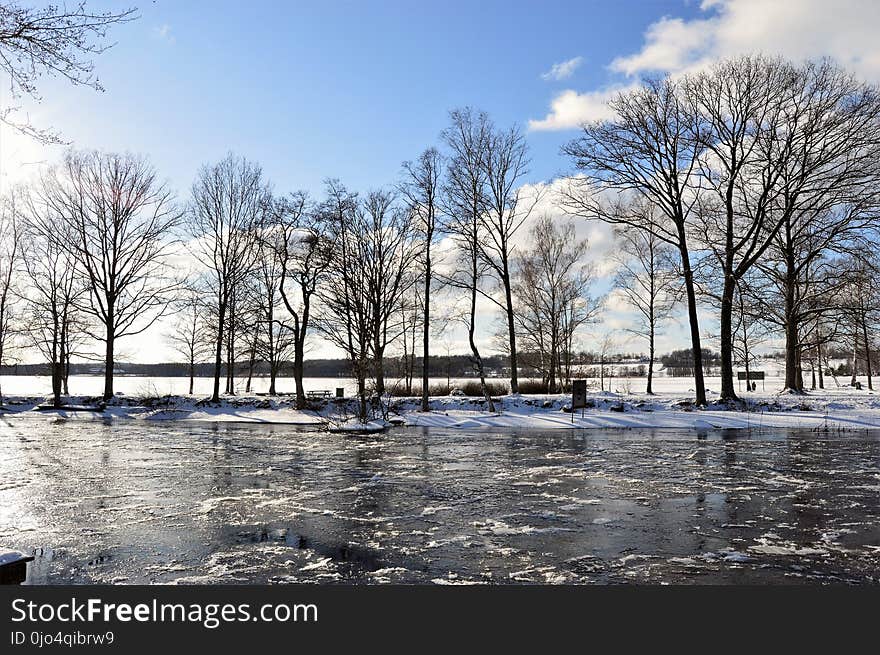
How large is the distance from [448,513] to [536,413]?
60.5ft

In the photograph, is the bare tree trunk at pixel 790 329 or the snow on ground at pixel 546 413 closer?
the snow on ground at pixel 546 413

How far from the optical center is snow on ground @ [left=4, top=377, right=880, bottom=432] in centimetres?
2325

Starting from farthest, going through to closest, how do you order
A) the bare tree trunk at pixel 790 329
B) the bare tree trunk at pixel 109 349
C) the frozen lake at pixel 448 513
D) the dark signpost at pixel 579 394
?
the bare tree trunk at pixel 109 349 < the bare tree trunk at pixel 790 329 < the dark signpost at pixel 579 394 < the frozen lake at pixel 448 513

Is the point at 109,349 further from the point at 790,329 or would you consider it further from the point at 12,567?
the point at 790,329

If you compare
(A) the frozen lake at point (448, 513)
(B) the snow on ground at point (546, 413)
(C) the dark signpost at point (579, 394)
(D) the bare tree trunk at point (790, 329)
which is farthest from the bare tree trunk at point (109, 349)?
(D) the bare tree trunk at point (790, 329)

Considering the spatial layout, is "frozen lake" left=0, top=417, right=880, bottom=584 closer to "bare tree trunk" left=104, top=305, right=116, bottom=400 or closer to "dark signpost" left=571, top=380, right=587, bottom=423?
"dark signpost" left=571, top=380, right=587, bottom=423

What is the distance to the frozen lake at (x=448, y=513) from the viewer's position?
639 cm

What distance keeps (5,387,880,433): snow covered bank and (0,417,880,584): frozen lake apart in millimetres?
6270

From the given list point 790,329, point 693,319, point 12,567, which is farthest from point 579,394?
point 12,567

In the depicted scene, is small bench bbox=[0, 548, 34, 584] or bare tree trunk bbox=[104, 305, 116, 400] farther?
bare tree trunk bbox=[104, 305, 116, 400]

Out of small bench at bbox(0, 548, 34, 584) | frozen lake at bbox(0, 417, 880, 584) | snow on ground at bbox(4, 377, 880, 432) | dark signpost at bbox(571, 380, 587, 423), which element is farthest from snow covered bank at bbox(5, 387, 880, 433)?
small bench at bbox(0, 548, 34, 584)

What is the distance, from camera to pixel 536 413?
26.9 metres

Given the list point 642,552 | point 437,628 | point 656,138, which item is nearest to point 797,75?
point 656,138

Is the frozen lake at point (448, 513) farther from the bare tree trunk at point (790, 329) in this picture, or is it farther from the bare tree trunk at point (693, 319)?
the bare tree trunk at point (790, 329)
